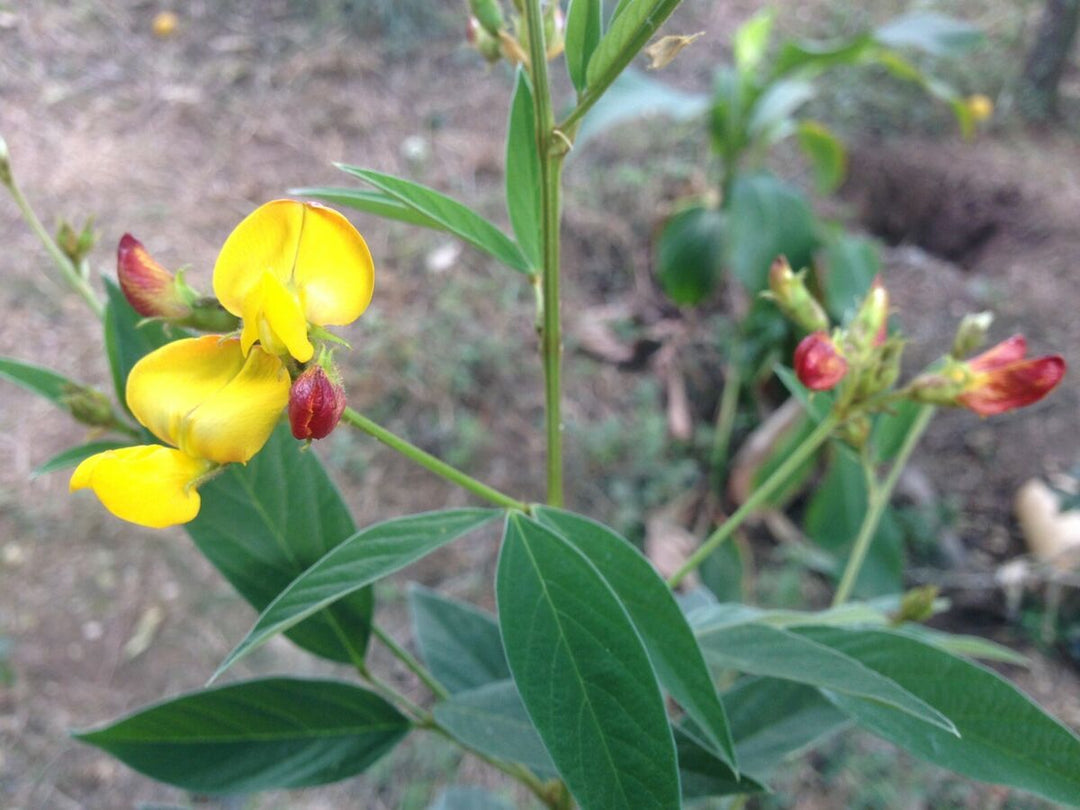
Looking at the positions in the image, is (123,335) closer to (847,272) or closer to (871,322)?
(871,322)

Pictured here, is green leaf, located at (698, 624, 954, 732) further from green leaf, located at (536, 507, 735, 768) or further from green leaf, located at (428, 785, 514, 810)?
green leaf, located at (428, 785, 514, 810)

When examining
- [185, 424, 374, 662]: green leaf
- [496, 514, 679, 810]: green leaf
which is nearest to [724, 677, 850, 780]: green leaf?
[496, 514, 679, 810]: green leaf

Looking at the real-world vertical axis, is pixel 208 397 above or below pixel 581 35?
below

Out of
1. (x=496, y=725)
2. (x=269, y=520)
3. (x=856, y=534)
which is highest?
(x=269, y=520)

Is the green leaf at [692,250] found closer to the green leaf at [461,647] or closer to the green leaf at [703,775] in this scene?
the green leaf at [461,647]

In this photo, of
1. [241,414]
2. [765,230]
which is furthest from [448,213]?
[765,230]

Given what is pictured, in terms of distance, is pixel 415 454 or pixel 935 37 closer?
pixel 415 454

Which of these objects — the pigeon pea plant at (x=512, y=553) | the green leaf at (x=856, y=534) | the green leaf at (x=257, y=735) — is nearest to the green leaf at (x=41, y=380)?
the pigeon pea plant at (x=512, y=553)

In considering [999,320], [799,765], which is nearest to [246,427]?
[799,765]
